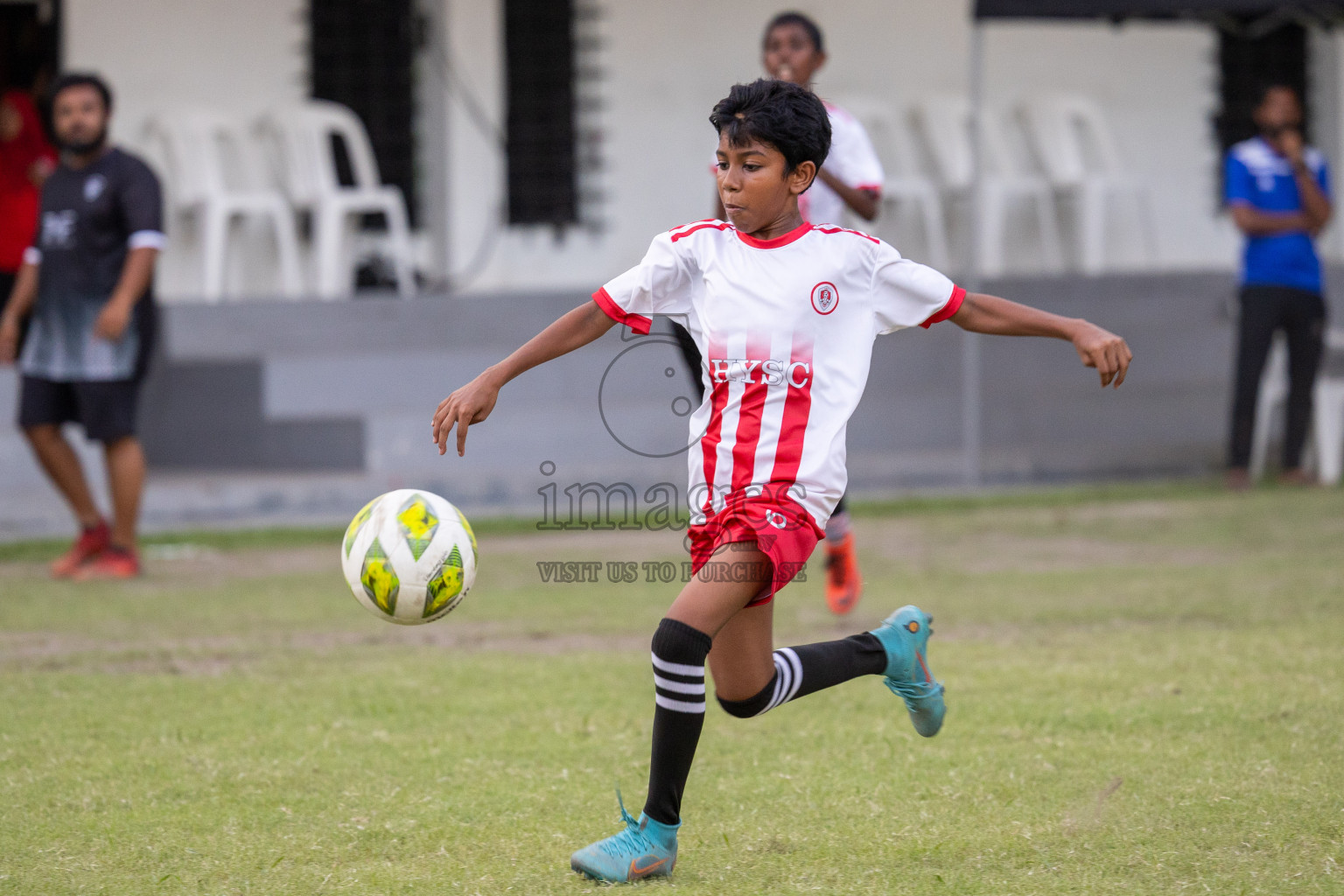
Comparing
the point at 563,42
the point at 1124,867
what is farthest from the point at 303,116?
the point at 1124,867

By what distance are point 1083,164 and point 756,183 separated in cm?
1012

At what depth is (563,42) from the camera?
12.6 metres

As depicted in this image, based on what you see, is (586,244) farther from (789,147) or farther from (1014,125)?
(789,147)

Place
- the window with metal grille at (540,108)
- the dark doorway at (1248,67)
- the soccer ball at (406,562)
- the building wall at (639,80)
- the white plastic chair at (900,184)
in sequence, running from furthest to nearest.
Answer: the dark doorway at (1248,67), the window with metal grille at (540,108), the white plastic chair at (900,184), the building wall at (639,80), the soccer ball at (406,562)

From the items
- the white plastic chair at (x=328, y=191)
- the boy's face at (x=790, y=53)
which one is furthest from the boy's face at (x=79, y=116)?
the white plastic chair at (x=328, y=191)

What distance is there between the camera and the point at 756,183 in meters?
3.70

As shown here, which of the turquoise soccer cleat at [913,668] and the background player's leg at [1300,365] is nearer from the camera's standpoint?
the turquoise soccer cleat at [913,668]

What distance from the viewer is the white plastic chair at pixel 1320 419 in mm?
10617

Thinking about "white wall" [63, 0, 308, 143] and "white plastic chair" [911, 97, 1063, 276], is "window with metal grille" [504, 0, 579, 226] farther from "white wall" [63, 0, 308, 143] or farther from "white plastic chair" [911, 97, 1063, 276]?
"white plastic chair" [911, 97, 1063, 276]

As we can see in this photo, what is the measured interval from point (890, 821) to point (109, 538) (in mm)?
5359

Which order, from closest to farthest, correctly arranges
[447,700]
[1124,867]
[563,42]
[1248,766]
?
[1124,867], [1248,766], [447,700], [563,42]

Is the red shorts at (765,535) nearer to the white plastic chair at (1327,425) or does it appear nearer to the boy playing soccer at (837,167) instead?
the boy playing soccer at (837,167)

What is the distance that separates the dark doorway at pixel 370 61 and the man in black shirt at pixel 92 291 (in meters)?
4.83

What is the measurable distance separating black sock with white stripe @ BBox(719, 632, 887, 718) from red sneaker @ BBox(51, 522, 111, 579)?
4.91m
